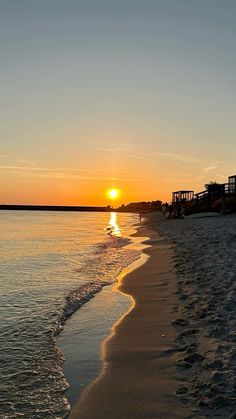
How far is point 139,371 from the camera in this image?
5.40 metres

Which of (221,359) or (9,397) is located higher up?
(221,359)

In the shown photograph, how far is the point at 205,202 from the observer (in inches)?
1886

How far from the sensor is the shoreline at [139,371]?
4.38 metres

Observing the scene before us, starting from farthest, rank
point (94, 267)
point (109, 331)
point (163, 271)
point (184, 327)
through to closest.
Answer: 1. point (94, 267)
2. point (163, 271)
3. point (109, 331)
4. point (184, 327)

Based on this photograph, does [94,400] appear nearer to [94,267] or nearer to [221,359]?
[221,359]

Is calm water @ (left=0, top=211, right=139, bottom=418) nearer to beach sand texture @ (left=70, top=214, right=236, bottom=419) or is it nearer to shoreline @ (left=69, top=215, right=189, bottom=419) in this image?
shoreline @ (left=69, top=215, right=189, bottom=419)

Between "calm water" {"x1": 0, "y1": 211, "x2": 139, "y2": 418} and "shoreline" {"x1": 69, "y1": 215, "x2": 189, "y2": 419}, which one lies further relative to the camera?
"calm water" {"x1": 0, "y1": 211, "x2": 139, "y2": 418}

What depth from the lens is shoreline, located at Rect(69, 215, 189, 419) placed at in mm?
4375

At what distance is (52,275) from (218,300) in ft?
25.9

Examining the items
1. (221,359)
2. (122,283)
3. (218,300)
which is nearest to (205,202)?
(122,283)

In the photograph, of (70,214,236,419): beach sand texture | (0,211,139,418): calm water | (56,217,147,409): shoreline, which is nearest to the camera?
(70,214,236,419): beach sand texture

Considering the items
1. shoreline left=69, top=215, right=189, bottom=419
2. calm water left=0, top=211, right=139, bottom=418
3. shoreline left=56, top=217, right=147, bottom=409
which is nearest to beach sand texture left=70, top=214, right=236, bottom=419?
shoreline left=69, top=215, right=189, bottom=419

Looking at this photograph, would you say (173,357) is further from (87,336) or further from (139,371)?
(87,336)

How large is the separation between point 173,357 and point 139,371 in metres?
0.61
